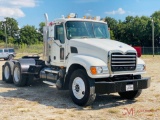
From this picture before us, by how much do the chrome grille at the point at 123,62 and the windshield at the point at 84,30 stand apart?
5.34 ft

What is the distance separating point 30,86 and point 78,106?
185 inches

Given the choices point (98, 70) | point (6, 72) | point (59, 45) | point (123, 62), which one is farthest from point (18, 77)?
point (123, 62)

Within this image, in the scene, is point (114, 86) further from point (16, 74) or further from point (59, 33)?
point (16, 74)

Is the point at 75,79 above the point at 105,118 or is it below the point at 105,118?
above

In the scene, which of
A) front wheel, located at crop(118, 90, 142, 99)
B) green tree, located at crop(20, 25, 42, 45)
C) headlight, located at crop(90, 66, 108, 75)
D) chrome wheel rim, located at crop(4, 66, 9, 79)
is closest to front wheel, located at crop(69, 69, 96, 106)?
headlight, located at crop(90, 66, 108, 75)

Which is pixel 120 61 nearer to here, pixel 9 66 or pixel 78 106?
pixel 78 106

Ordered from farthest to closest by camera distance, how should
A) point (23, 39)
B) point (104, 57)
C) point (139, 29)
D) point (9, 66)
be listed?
point (23, 39) → point (139, 29) → point (9, 66) → point (104, 57)

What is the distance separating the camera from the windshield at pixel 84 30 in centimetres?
942

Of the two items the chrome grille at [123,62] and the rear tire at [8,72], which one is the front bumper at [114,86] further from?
the rear tire at [8,72]

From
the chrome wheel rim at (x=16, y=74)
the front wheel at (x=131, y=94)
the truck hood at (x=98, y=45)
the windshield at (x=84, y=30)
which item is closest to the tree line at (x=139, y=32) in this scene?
the chrome wheel rim at (x=16, y=74)

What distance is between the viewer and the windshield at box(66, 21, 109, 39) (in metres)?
9.42

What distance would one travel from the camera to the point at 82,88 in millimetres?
8281

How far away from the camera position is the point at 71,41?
9.22m

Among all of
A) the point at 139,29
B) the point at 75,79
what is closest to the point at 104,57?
the point at 75,79
